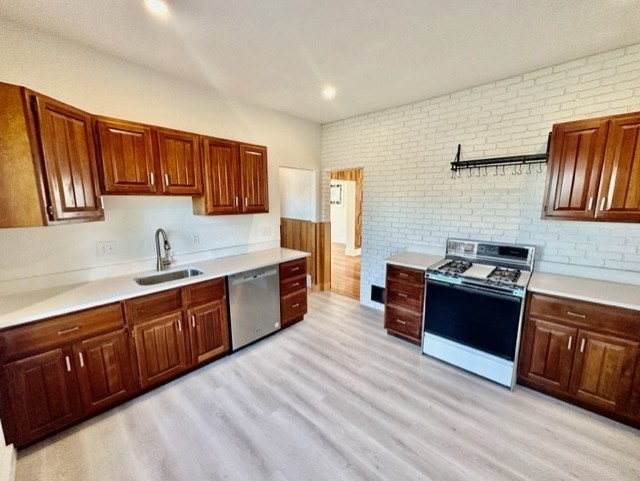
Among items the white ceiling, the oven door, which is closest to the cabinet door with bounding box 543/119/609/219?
the white ceiling

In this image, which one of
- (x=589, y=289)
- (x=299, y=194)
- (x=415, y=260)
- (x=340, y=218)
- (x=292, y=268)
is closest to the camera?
(x=589, y=289)

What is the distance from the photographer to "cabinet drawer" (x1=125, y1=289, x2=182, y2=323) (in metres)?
2.17

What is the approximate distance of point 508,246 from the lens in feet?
9.37

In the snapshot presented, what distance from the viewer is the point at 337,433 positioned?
77.7 inches

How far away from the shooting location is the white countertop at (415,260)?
3065 millimetres

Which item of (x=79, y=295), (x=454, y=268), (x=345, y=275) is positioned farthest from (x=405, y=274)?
(x=79, y=295)

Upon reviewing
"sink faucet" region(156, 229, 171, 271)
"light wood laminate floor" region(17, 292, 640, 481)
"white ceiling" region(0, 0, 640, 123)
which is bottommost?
"light wood laminate floor" region(17, 292, 640, 481)

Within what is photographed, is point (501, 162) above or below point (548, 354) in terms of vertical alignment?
above

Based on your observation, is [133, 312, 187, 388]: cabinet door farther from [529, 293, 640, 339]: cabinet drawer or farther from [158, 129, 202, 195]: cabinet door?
[529, 293, 640, 339]: cabinet drawer

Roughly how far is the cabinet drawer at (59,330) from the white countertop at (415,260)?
9.00 ft

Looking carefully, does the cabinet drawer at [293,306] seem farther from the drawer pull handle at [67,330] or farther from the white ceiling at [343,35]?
the white ceiling at [343,35]

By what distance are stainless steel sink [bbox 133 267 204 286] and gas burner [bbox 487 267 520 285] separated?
9.25 feet

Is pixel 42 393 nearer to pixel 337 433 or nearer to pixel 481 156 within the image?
pixel 337 433

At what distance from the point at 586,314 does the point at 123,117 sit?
431 centimetres
